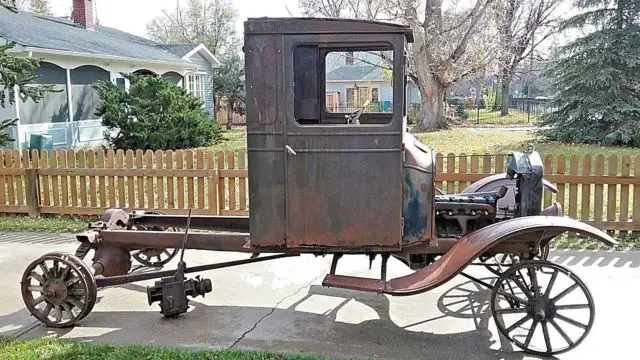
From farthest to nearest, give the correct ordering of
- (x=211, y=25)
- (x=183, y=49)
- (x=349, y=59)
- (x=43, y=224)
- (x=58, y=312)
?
(x=211, y=25) < (x=183, y=49) < (x=43, y=224) < (x=349, y=59) < (x=58, y=312)

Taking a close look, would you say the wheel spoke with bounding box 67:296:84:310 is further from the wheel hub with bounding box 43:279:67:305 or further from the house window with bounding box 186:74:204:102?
the house window with bounding box 186:74:204:102

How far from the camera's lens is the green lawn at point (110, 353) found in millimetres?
4043

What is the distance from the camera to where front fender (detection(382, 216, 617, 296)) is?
4.09 m

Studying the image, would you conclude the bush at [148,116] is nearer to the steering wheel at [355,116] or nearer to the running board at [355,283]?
the steering wheel at [355,116]

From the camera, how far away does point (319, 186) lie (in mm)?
4164

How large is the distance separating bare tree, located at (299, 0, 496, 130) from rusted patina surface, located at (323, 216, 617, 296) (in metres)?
19.4

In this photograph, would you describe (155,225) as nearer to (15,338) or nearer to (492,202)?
(15,338)

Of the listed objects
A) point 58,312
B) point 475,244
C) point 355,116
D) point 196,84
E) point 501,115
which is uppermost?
point 196,84

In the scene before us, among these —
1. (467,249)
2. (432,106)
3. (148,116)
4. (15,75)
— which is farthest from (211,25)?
(467,249)

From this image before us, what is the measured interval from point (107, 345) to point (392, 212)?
2.23 metres

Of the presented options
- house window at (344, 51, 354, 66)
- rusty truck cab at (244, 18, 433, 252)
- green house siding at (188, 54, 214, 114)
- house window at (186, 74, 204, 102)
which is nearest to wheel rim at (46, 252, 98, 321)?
rusty truck cab at (244, 18, 433, 252)

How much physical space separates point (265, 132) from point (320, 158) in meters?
0.42

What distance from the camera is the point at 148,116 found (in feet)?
55.8

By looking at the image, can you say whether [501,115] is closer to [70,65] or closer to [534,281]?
[70,65]
